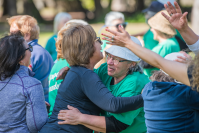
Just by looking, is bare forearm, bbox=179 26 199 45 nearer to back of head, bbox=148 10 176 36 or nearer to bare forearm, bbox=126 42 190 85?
bare forearm, bbox=126 42 190 85

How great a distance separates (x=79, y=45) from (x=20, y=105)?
81 centimetres

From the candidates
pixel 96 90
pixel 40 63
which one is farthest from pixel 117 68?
pixel 40 63

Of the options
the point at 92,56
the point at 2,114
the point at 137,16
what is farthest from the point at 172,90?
the point at 137,16

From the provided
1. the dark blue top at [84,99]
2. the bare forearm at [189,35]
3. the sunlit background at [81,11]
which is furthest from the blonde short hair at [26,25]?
the sunlit background at [81,11]

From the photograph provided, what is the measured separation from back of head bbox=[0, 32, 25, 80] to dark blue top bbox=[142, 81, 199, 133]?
1334 millimetres

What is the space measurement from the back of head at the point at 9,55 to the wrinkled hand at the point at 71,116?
0.66 m

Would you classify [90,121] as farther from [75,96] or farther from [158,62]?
[158,62]

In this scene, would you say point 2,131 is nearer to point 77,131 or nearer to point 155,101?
point 77,131

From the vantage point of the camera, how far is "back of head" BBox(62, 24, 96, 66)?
2.26 meters

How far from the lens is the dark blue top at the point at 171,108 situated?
1649 mm

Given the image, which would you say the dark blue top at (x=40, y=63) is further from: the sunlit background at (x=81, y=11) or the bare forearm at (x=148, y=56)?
the sunlit background at (x=81, y=11)

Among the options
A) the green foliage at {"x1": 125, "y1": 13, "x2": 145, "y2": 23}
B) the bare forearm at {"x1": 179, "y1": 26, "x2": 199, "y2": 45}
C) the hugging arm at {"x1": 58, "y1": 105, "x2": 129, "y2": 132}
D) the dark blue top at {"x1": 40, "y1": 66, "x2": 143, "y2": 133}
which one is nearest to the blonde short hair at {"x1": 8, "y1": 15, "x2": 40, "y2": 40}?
the dark blue top at {"x1": 40, "y1": 66, "x2": 143, "y2": 133}

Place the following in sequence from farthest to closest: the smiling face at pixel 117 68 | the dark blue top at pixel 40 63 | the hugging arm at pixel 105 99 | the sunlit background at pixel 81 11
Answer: the sunlit background at pixel 81 11, the dark blue top at pixel 40 63, the smiling face at pixel 117 68, the hugging arm at pixel 105 99

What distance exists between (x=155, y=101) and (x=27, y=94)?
1.21 metres
